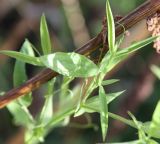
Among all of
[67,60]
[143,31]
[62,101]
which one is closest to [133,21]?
[67,60]

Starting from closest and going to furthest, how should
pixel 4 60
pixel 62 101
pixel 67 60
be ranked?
pixel 67 60 < pixel 62 101 < pixel 4 60

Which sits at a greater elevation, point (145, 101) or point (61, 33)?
point (61, 33)

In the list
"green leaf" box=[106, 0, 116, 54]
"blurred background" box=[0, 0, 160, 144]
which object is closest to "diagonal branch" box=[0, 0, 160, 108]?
"green leaf" box=[106, 0, 116, 54]

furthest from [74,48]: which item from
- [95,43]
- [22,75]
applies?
[95,43]

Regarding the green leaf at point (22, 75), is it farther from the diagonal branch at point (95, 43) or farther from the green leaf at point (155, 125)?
the green leaf at point (155, 125)

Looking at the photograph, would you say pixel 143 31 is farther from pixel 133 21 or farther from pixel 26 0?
pixel 133 21

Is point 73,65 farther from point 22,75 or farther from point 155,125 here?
point 22,75
